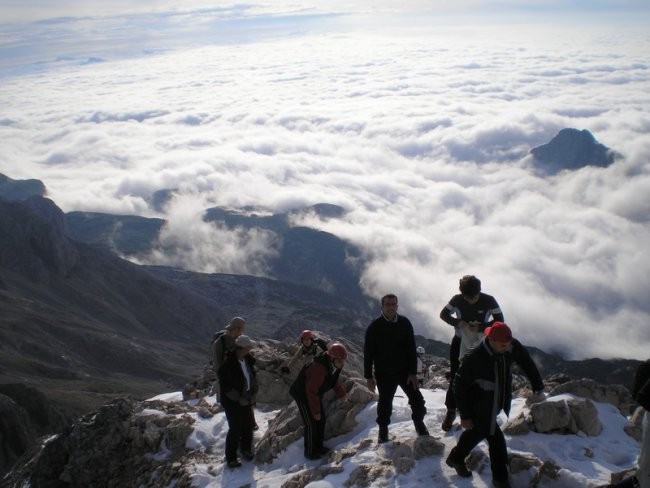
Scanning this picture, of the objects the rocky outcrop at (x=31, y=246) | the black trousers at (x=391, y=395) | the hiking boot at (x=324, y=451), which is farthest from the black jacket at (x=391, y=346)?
the rocky outcrop at (x=31, y=246)

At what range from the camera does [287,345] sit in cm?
2286

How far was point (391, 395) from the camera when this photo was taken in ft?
40.8

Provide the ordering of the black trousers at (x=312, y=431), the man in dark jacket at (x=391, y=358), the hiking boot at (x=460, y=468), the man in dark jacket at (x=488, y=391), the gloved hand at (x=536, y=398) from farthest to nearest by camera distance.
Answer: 1. the black trousers at (x=312, y=431)
2. the man in dark jacket at (x=391, y=358)
3. the gloved hand at (x=536, y=398)
4. the hiking boot at (x=460, y=468)
5. the man in dark jacket at (x=488, y=391)

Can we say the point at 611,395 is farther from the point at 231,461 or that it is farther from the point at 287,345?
the point at 287,345

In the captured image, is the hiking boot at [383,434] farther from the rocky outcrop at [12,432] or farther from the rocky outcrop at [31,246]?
the rocky outcrop at [31,246]

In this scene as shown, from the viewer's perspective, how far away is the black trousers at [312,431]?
1289 centimetres

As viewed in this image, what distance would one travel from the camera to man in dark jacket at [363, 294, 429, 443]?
39.8 feet

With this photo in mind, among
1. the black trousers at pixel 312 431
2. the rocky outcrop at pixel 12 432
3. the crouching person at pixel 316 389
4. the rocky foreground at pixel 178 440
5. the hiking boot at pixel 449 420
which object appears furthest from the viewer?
the rocky outcrop at pixel 12 432

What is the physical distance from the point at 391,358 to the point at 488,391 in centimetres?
286

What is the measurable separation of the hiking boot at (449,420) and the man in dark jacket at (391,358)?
0.48 m

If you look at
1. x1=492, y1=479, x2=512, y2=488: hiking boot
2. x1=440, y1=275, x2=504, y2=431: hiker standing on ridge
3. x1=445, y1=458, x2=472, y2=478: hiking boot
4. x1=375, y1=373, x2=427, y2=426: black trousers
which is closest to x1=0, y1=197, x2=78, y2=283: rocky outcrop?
x1=375, y1=373, x2=427, y2=426: black trousers

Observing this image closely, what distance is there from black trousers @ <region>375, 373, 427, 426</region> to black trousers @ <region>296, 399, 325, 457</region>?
1.30m

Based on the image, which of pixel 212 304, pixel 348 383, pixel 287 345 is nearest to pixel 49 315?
pixel 212 304

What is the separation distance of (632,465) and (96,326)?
12371 cm
